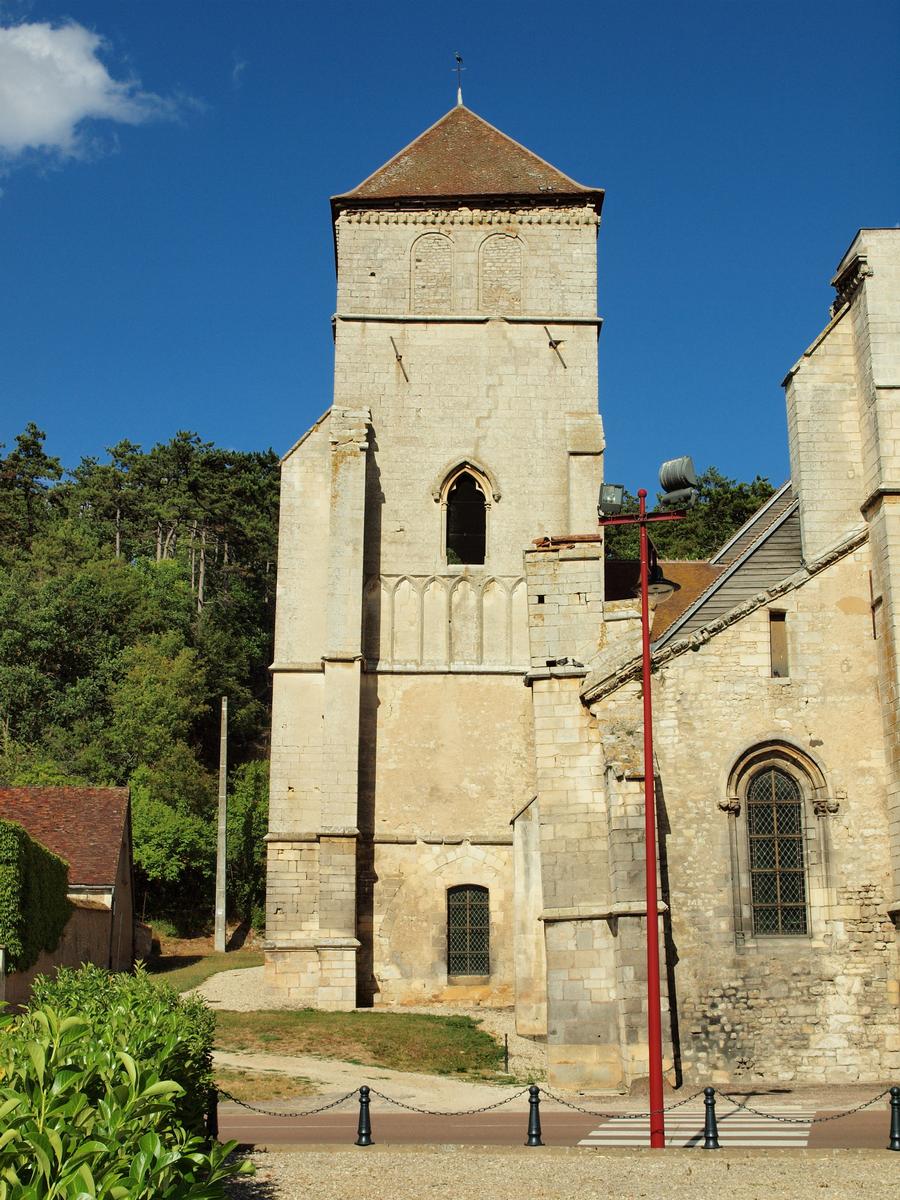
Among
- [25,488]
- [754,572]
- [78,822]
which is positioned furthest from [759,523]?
[25,488]

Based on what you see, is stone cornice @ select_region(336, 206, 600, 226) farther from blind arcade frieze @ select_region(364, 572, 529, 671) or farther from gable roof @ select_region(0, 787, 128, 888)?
gable roof @ select_region(0, 787, 128, 888)

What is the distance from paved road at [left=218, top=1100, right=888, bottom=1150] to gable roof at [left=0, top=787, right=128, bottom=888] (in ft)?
42.5

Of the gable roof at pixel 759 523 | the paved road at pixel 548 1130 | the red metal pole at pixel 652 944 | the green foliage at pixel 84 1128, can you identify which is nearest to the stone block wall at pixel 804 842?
the paved road at pixel 548 1130

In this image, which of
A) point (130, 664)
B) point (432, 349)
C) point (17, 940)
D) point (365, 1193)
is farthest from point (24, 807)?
point (365, 1193)

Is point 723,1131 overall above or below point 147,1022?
below

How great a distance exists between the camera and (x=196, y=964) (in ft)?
104

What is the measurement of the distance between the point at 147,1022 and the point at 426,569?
18822 mm

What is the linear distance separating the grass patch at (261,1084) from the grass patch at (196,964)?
10192 mm

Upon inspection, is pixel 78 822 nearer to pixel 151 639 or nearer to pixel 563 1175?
pixel 151 639

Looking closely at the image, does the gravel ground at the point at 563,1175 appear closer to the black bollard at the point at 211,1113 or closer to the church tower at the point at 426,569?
the black bollard at the point at 211,1113

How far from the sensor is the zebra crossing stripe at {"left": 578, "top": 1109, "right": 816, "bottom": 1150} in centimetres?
1150

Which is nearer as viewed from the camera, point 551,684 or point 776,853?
point 776,853

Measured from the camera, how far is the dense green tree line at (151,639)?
3825cm

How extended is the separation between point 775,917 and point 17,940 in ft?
35.7
